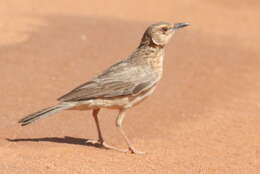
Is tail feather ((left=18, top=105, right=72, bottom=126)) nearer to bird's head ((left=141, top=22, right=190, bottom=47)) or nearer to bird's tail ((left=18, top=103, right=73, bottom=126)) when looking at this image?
bird's tail ((left=18, top=103, right=73, bottom=126))

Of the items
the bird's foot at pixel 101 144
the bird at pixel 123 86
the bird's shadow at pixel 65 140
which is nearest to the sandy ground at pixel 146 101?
the bird's shadow at pixel 65 140

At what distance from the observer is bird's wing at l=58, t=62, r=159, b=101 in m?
9.05

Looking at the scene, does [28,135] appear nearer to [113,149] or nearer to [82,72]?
[113,149]

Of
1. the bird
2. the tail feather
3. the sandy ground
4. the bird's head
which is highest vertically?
the bird's head

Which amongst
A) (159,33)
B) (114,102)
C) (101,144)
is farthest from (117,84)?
(159,33)

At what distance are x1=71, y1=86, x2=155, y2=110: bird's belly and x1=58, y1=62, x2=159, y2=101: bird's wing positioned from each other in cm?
7

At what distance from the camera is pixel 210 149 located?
964cm

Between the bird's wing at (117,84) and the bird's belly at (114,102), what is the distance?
0.07 meters

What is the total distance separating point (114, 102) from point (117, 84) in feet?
0.80

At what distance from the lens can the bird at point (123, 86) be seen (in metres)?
9.01

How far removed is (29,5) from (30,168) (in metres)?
12.3

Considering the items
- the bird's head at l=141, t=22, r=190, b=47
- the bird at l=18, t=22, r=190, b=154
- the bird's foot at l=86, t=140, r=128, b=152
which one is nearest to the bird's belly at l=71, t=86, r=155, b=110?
the bird at l=18, t=22, r=190, b=154

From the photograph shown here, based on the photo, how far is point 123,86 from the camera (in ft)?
30.3

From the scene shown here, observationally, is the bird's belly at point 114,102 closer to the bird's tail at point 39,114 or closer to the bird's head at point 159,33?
the bird's tail at point 39,114
